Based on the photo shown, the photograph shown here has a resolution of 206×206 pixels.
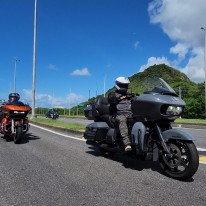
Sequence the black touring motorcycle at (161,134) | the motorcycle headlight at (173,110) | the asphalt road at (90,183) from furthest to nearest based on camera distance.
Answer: the motorcycle headlight at (173,110)
the black touring motorcycle at (161,134)
the asphalt road at (90,183)

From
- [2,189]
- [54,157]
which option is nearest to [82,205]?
[2,189]

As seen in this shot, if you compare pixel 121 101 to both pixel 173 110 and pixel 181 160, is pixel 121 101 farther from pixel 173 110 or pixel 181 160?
pixel 181 160

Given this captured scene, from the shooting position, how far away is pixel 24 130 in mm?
11156

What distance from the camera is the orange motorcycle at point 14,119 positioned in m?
10.9

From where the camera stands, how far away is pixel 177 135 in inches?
220

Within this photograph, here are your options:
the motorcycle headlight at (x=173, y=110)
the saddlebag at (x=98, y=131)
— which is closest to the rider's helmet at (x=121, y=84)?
the saddlebag at (x=98, y=131)

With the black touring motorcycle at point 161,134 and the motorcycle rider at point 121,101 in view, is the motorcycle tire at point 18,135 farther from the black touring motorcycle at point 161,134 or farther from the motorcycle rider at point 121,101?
the black touring motorcycle at point 161,134

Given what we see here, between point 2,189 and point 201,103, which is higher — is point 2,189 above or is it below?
below

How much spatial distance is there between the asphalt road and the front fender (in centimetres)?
66

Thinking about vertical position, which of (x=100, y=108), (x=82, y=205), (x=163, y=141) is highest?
(x=100, y=108)

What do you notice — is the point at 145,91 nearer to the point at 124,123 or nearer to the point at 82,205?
the point at 124,123

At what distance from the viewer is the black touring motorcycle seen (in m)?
5.52

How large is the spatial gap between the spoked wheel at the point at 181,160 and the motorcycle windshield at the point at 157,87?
35.0 inches

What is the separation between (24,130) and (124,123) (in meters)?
5.39
